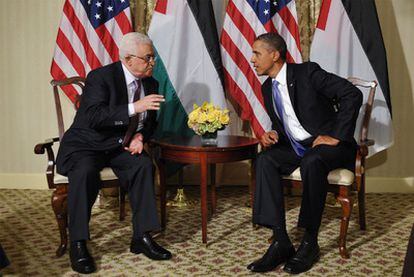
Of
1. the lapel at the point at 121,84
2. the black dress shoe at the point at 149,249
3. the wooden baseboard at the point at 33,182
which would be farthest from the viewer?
the wooden baseboard at the point at 33,182

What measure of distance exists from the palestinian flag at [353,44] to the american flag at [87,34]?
66.7 inches

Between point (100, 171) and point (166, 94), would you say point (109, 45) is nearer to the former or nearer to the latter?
point (166, 94)

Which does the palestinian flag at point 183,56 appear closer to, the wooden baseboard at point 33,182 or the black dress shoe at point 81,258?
the wooden baseboard at point 33,182

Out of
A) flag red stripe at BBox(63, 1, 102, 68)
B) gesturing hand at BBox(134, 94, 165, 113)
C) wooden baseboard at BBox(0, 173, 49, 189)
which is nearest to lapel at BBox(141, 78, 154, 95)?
gesturing hand at BBox(134, 94, 165, 113)

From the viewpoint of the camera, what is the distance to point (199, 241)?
13.6ft

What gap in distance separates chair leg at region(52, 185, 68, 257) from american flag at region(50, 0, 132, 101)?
1.59m

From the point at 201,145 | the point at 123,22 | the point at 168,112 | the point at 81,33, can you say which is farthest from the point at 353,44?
the point at 81,33

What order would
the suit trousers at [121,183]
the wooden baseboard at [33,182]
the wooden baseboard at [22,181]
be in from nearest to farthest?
the suit trousers at [121,183]
the wooden baseboard at [33,182]
the wooden baseboard at [22,181]

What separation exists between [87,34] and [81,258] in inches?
91.1

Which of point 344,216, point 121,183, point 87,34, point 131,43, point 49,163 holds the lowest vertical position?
point 344,216

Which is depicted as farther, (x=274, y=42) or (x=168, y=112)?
(x=168, y=112)

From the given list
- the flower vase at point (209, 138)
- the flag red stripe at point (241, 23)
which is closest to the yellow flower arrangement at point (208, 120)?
the flower vase at point (209, 138)

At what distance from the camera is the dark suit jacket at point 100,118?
3766 mm

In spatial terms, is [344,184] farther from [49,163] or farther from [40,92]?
[40,92]
